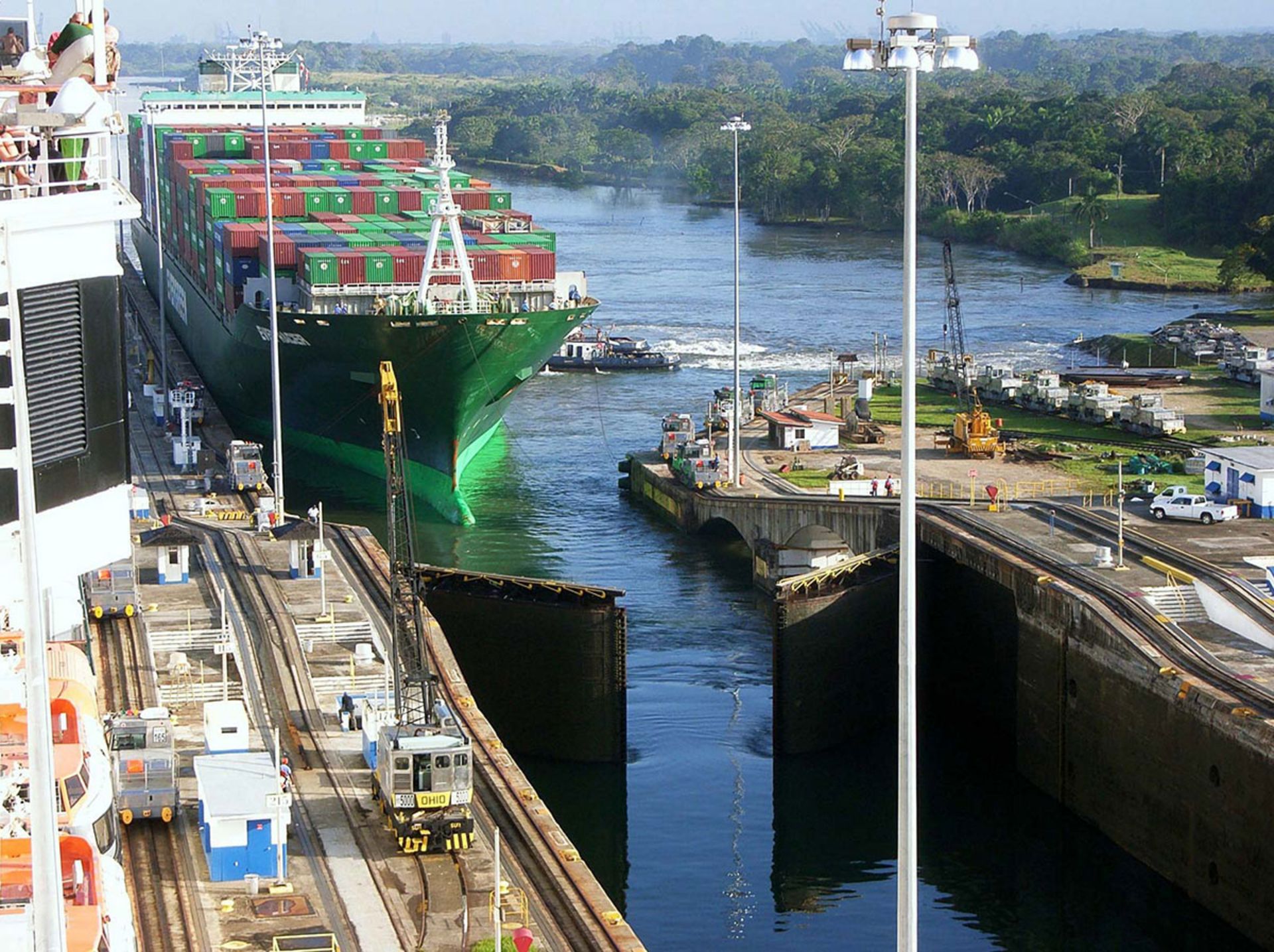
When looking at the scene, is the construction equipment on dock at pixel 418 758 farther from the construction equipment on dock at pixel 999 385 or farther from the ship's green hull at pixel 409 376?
the construction equipment on dock at pixel 999 385

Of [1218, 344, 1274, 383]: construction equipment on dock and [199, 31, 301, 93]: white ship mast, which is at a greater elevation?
[199, 31, 301, 93]: white ship mast

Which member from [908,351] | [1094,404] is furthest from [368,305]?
[908,351]

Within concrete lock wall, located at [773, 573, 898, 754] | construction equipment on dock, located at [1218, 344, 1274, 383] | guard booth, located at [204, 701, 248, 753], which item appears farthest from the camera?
construction equipment on dock, located at [1218, 344, 1274, 383]

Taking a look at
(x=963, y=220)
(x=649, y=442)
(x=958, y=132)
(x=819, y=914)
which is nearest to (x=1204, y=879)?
(x=819, y=914)

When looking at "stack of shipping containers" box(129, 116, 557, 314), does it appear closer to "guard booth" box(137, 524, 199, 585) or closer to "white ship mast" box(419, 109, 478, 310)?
"white ship mast" box(419, 109, 478, 310)

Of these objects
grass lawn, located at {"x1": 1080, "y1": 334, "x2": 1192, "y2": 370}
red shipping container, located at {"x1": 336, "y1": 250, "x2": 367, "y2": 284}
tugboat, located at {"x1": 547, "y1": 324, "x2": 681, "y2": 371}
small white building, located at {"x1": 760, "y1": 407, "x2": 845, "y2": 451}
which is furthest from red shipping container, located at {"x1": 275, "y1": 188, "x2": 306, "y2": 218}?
grass lawn, located at {"x1": 1080, "y1": 334, "x2": 1192, "y2": 370}

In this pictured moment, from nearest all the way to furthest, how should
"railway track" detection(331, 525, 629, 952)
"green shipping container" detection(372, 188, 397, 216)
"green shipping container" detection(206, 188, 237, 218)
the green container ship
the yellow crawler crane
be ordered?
"railway track" detection(331, 525, 629, 952) < the yellow crawler crane < the green container ship < "green shipping container" detection(206, 188, 237, 218) < "green shipping container" detection(372, 188, 397, 216)

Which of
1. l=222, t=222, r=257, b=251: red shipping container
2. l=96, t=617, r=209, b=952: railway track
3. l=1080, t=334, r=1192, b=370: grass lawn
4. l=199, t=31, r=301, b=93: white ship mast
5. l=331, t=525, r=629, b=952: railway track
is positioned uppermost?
l=199, t=31, r=301, b=93: white ship mast

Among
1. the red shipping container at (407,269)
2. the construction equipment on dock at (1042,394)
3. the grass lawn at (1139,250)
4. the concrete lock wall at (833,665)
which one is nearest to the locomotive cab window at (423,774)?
the concrete lock wall at (833,665)
